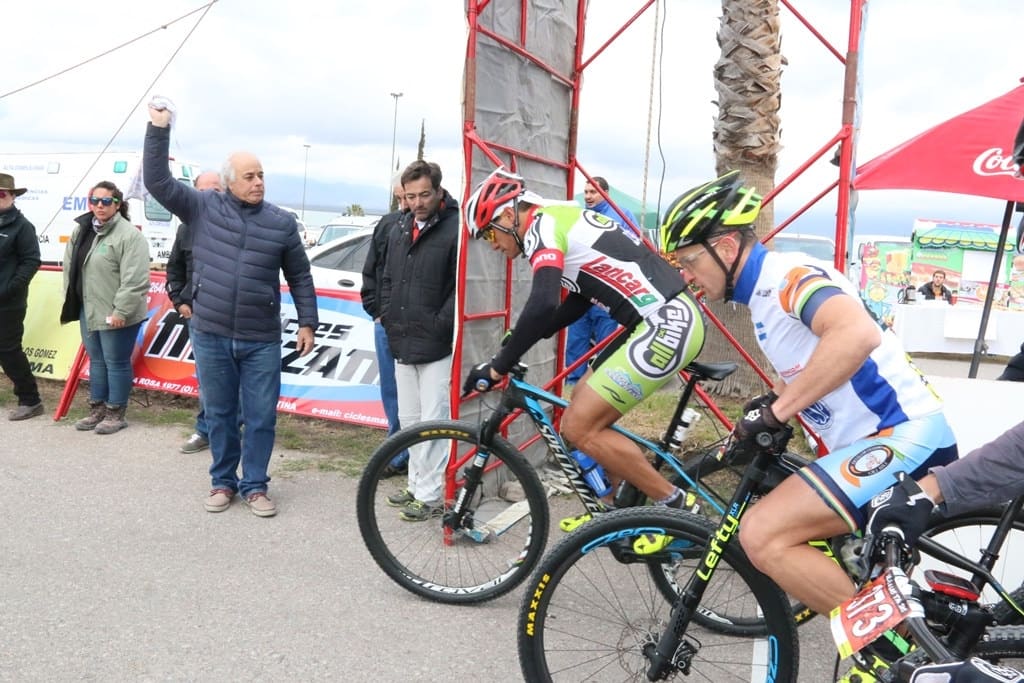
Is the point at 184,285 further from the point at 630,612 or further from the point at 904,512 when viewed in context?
the point at 904,512

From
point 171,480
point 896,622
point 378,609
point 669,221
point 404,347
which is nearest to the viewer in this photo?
point 896,622

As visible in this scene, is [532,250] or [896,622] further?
[532,250]

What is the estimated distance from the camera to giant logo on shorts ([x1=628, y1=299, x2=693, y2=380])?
3686 mm

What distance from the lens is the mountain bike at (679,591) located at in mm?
2676

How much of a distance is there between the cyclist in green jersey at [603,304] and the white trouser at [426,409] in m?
0.82

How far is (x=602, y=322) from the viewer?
24.5 feet

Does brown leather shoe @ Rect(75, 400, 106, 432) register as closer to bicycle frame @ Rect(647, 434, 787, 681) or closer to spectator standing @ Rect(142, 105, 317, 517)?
spectator standing @ Rect(142, 105, 317, 517)

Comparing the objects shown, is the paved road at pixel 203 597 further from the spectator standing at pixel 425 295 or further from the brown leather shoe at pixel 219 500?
the spectator standing at pixel 425 295

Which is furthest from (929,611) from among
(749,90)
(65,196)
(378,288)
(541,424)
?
(65,196)

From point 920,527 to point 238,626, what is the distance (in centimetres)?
276

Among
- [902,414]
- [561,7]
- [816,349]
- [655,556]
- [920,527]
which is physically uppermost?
[561,7]

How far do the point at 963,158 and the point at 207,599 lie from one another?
4.99m

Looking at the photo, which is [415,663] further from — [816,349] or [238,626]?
[816,349]

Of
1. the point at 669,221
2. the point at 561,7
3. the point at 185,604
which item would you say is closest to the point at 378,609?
the point at 185,604
